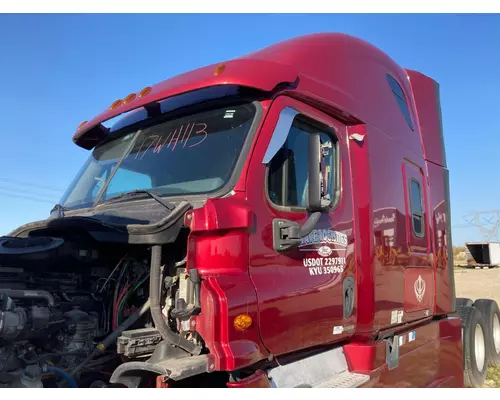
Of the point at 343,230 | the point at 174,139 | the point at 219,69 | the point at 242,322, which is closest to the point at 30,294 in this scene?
the point at 242,322

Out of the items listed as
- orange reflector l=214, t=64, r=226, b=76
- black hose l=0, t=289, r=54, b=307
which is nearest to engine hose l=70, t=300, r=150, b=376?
black hose l=0, t=289, r=54, b=307

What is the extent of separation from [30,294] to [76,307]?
0.38m

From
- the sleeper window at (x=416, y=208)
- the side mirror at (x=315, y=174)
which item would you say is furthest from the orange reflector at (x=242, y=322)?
the sleeper window at (x=416, y=208)

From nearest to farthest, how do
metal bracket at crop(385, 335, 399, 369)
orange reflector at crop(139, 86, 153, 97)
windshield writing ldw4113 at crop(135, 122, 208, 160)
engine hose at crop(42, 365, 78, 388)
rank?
engine hose at crop(42, 365, 78, 388), windshield writing ldw4113 at crop(135, 122, 208, 160), orange reflector at crop(139, 86, 153, 97), metal bracket at crop(385, 335, 399, 369)

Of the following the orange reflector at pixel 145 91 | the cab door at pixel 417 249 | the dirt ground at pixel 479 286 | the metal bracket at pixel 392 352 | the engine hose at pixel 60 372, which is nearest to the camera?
the engine hose at pixel 60 372

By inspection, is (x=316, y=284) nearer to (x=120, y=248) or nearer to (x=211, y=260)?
(x=211, y=260)

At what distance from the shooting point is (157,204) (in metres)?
3.37

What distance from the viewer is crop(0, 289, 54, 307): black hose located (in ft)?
9.45

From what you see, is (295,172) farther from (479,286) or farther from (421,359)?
(479,286)

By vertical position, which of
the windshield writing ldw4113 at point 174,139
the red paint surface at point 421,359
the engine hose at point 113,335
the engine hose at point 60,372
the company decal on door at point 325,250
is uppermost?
the windshield writing ldw4113 at point 174,139

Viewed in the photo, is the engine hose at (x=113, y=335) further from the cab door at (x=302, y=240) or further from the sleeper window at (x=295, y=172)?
the sleeper window at (x=295, y=172)

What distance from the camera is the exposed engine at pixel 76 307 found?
2916 millimetres

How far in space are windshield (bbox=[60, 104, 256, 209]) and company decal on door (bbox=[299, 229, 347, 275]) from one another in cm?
75

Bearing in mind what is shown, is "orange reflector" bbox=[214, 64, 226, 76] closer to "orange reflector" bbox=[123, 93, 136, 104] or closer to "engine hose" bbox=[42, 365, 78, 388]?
"orange reflector" bbox=[123, 93, 136, 104]
